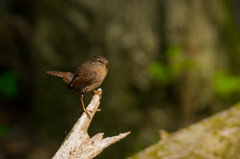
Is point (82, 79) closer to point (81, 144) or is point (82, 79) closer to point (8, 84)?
point (81, 144)

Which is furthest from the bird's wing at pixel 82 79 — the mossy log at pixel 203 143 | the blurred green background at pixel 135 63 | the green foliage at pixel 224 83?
the green foliage at pixel 224 83

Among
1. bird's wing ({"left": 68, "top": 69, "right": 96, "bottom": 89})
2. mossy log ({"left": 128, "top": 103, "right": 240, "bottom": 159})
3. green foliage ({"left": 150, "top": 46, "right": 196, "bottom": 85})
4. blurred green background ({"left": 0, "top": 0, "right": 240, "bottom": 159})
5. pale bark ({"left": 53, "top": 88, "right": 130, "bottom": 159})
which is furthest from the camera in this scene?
blurred green background ({"left": 0, "top": 0, "right": 240, "bottom": 159})

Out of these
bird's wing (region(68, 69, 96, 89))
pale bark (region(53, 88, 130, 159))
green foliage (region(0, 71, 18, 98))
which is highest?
green foliage (region(0, 71, 18, 98))

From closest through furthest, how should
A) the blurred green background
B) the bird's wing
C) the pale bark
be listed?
1. the pale bark
2. the bird's wing
3. the blurred green background

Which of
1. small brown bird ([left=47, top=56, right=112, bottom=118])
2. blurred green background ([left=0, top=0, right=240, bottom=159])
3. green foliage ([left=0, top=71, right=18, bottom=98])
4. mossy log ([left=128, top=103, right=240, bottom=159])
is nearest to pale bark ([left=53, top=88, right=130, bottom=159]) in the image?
small brown bird ([left=47, top=56, right=112, bottom=118])

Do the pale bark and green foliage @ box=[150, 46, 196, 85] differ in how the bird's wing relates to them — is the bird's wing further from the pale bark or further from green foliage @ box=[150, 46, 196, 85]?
green foliage @ box=[150, 46, 196, 85]

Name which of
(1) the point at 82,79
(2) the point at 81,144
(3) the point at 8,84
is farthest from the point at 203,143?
(3) the point at 8,84

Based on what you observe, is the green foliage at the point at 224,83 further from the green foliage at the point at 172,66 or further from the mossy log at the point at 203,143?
the mossy log at the point at 203,143
